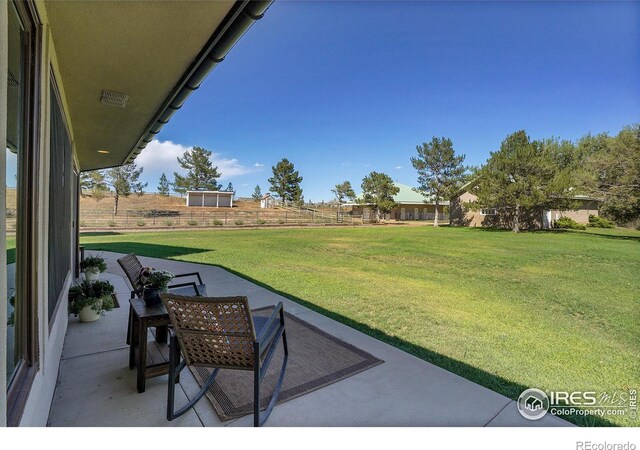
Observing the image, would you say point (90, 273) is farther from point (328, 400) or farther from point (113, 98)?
point (328, 400)

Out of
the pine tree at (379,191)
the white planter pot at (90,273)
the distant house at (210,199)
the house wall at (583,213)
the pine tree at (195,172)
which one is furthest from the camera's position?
the pine tree at (195,172)

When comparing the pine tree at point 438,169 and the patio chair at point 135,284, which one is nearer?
the patio chair at point 135,284

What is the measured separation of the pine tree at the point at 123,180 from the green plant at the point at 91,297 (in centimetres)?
2504

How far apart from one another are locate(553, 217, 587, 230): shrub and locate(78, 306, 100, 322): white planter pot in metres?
27.3

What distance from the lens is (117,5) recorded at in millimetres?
1710

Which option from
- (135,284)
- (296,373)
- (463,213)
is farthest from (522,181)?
(135,284)

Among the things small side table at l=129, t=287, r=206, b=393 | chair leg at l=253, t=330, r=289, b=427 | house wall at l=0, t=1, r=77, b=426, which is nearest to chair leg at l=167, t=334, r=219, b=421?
small side table at l=129, t=287, r=206, b=393

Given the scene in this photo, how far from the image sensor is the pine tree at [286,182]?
142ft

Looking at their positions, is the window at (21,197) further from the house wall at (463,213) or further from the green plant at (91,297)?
the house wall at (463,213)

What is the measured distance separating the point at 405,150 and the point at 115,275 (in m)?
31.5

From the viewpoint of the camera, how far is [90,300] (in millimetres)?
3402

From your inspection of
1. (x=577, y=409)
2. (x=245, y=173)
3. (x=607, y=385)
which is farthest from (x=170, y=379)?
(x=245, y=173)

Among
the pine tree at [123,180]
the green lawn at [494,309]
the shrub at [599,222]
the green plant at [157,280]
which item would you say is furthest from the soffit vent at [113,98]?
the shrub at [599,222]

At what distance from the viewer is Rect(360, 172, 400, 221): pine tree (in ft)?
109
